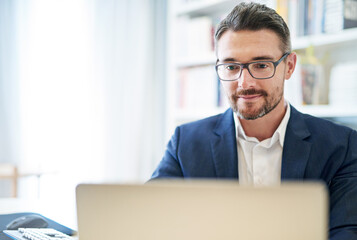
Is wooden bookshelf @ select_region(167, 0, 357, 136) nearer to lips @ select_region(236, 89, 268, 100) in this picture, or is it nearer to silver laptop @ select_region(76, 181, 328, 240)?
lips @ select_region(236, 89, 268, 100)

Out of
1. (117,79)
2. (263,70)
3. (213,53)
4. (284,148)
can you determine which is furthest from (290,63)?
(117,79)

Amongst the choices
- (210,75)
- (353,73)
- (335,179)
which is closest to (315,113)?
(353,73)

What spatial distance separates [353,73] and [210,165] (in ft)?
3.62

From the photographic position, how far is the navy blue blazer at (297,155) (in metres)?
1.19

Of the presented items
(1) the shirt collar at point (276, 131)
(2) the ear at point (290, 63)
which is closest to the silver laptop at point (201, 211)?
(1) the shirt collar at point (276, 131)

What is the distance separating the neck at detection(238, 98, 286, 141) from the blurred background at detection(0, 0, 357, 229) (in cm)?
82

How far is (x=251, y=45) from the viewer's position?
1.34m

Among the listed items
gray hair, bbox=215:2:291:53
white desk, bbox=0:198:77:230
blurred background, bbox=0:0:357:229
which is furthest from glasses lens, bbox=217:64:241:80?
blurred background, bbox=0:0:357:229

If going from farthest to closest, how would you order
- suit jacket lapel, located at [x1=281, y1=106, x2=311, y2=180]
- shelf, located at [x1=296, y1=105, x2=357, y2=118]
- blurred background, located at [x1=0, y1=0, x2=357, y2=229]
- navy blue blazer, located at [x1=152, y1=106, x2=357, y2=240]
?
blurred background, located at [x1=0, y1=0, x2=357, y2=229] → shelf, located at [x1=296, y1=105, x2=357, y2=118] → suit jacket lapel, located at [x1=281, y1=106, x2=311, y2=180] → navy blue blazer, located at [x1=152, y1=106, x2=357, y2=240]

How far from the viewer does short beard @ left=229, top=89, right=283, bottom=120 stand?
136 centimetres

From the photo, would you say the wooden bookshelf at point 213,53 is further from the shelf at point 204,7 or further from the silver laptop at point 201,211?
the silver laptop at point 201,211

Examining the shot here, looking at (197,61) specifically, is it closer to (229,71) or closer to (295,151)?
(229,71)

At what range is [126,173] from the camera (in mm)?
3082

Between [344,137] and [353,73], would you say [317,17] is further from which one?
[344,137]
